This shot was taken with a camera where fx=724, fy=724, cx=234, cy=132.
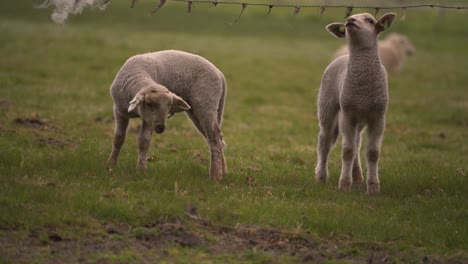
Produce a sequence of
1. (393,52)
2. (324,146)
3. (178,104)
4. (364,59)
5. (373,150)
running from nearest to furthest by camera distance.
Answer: (178,104) → (364,59) → (373,150) → (324,146) → (393,52)

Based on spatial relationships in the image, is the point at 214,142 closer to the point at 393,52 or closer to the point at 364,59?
the point at 364,59

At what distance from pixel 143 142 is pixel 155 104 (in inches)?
28.4

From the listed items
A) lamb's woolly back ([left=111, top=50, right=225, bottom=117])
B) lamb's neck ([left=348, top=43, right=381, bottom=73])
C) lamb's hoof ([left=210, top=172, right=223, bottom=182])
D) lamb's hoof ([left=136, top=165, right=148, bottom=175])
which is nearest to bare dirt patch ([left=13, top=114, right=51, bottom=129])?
lamb's woolly back ([left=111, top=50, right=225, bottom=117])

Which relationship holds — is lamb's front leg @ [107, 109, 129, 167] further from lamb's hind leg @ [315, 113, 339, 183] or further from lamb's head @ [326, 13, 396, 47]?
lamb's head @ [326, 13, 396, 47]

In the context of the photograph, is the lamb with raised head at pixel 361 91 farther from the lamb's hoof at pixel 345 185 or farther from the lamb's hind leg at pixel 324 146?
the lamb's hind leg at pixel 324 146

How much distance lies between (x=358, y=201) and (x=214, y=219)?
2.04 m

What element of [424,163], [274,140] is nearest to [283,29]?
[274,140]

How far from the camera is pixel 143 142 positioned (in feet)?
29.0

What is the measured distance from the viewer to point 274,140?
1398 centimetres

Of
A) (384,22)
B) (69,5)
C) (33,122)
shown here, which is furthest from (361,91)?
(33,122)

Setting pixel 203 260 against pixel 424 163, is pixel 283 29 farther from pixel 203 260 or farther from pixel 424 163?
pixel 203 260

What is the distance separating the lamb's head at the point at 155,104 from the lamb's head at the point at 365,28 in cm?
215

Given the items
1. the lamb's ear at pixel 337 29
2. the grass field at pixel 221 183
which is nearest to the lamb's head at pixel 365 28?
the lamb's ear at pixel 337 29

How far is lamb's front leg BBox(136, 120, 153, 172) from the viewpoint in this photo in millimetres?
8773
